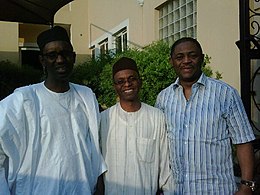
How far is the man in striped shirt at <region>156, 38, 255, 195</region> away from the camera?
9.14ft

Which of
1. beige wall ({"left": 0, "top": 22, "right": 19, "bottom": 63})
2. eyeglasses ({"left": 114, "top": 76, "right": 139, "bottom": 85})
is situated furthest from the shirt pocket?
beige wall ({"left": 0, "top": 22, "right": 19, "bottom": 63})

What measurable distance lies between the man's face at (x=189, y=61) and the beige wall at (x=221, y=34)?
3.65m

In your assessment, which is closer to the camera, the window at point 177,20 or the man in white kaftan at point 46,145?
the man in white kaftan at point 46,145

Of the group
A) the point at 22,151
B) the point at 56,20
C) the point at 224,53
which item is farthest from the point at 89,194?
the point at 56,20

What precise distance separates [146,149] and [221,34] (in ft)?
14.7

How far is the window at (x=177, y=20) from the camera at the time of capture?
8094 millimetres

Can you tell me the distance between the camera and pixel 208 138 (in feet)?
9.13

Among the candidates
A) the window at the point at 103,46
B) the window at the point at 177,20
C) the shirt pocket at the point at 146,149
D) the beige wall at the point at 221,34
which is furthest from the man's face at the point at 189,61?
the window at the point at 103,46

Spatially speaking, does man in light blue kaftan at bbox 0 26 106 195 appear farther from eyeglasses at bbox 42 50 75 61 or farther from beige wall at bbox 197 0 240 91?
beige wall at bbox 197 0 240 91

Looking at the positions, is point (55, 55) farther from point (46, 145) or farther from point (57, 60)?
point (46, 145)

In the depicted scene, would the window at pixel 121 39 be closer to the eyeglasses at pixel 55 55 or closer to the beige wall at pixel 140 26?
the beige wall at pixel 140 26

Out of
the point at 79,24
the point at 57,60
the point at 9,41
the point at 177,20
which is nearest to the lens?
the point at 57,60

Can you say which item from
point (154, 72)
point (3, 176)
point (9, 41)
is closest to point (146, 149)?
point (3, 176)

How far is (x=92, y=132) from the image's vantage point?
9.36 ft
